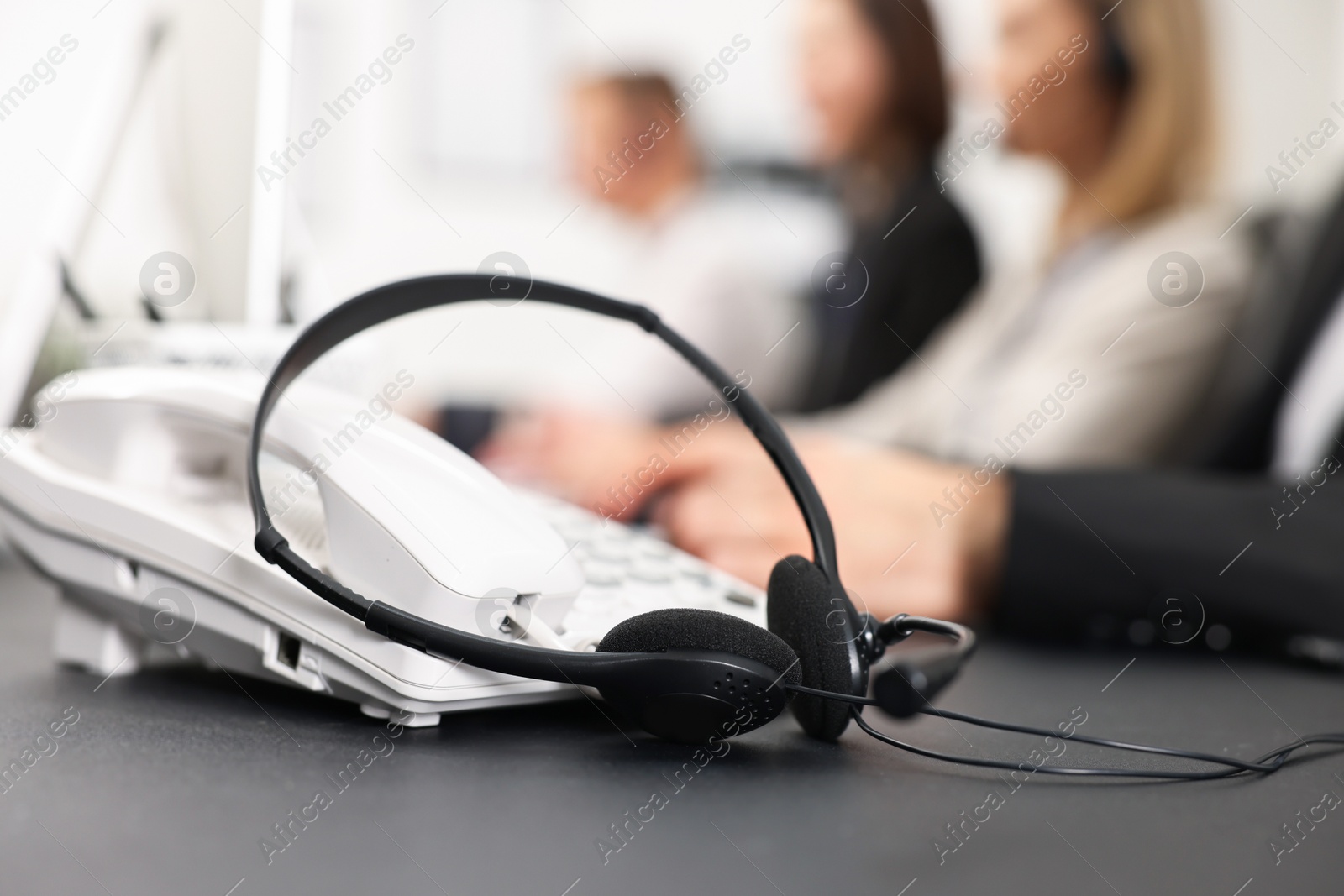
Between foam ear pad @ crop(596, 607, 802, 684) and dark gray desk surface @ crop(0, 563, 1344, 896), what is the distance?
0.03 m

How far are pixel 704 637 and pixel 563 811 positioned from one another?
58 millimetres

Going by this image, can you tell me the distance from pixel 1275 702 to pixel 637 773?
290mm

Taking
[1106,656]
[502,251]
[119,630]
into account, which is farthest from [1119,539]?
[502,251]

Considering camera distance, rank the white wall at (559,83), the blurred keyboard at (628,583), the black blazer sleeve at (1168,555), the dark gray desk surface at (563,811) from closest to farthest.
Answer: the dark gray desk surface at (563,811)
the blurred keyboard at (628,583)
the black blazer sleeve at (1168,555)
the white wall at (559,83)

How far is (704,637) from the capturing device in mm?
247

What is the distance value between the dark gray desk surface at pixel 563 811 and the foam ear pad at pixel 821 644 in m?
0.01

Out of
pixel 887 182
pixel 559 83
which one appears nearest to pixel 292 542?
pixel 887 182

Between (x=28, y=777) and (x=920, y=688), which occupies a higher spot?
(x=920, y=688)

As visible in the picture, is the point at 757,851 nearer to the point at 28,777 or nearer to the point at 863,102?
the point at 28,777

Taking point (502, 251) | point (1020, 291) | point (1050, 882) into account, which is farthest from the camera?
point (502, 251)

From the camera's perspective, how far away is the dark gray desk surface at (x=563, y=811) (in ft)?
0.60

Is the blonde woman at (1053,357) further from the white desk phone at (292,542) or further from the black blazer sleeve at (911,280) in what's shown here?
the white desk phone at (292,542)

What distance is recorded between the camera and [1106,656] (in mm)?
460

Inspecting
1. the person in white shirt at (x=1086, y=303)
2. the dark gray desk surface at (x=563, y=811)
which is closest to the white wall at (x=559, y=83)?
the person in white shirt at (x=1086, y=303)
